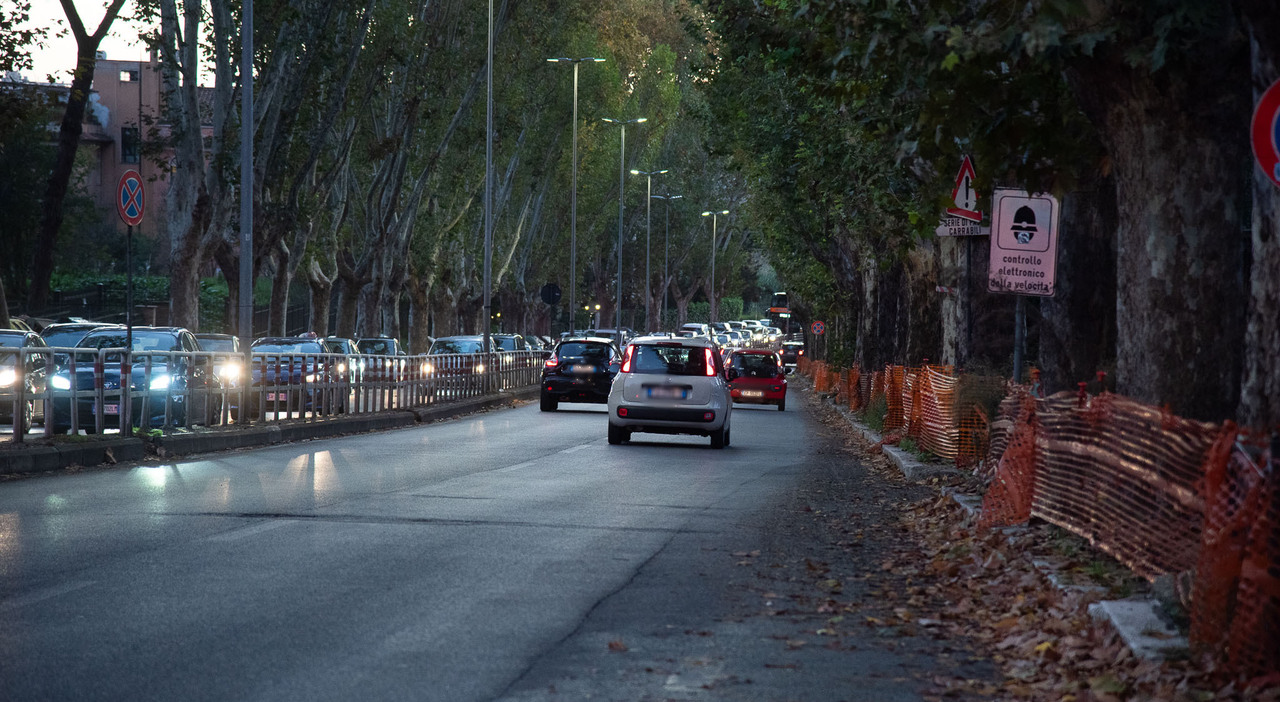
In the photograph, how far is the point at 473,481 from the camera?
16156 mm

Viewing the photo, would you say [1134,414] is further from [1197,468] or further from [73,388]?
[73,388]

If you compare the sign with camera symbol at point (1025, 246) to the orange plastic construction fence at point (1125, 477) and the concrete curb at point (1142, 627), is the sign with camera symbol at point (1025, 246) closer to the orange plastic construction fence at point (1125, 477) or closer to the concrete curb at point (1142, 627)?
the orange plastic construction fence at point (1125, 477)

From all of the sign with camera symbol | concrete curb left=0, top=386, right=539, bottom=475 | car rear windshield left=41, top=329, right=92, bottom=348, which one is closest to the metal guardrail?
concrete curb left=0, top=386, right=539, bottom=475

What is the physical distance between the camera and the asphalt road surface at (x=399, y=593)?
674 centimetres

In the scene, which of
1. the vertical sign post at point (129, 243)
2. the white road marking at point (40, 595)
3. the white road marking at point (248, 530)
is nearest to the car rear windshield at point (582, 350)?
the vertical sign post at point (129, 243)

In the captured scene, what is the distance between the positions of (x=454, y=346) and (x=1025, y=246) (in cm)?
2952

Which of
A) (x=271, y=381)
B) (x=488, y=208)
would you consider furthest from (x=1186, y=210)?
(x=488, y=208)

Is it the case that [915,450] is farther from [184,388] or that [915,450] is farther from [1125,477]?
[1125,477]

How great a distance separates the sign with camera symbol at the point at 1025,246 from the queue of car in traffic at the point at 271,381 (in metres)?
8.81

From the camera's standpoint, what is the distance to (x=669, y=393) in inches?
908

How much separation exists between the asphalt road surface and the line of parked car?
2.10m

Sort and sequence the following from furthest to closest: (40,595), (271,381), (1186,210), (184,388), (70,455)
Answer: (271,381) → (184,388) → (70,455) → (1186,210) → (40,595)

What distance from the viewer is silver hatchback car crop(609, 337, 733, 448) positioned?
23016 millimetres

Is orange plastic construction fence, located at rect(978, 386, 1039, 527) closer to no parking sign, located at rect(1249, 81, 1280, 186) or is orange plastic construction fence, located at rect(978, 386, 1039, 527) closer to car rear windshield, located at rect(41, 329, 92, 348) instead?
no parking sign, located at rect(1249, 81, 1280, 186)
